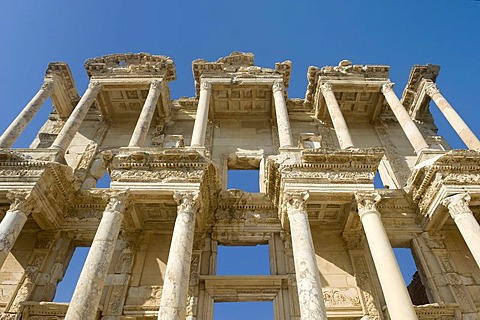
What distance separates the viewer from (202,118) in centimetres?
1555

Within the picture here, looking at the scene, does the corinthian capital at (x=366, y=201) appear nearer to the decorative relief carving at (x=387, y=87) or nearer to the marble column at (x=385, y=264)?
the marble column at (x=385, y=264)

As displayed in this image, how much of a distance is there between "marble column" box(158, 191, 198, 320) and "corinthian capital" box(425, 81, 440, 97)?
13.2 metres

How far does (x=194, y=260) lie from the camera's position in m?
13.1

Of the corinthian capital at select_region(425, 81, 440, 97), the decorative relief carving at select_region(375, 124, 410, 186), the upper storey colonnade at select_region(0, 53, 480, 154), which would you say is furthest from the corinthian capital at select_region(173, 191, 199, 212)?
the corinthian capital at select_region(425, 81, 440, 97)

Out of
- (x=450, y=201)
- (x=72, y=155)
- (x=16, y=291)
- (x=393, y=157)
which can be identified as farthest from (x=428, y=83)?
(x=16, y=291)

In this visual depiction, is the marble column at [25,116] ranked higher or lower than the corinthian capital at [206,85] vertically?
lower

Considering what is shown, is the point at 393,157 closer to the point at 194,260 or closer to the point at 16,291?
the point at 194,260

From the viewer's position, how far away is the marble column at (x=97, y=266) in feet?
30.4

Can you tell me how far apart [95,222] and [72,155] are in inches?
198

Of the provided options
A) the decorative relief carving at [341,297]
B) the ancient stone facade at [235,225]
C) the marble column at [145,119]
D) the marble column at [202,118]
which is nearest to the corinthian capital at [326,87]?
the ancient stone facade at [235,225]

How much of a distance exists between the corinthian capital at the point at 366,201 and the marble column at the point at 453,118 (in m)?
6.08

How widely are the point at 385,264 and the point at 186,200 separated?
6.45 m

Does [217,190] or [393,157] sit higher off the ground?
[393,157]

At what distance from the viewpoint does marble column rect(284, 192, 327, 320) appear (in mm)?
9078
